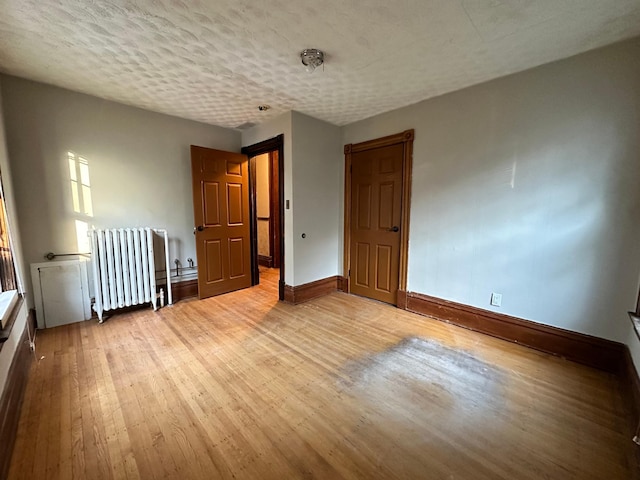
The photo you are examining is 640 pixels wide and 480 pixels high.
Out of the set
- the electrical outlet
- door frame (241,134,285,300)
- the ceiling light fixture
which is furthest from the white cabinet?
the electrical outlet

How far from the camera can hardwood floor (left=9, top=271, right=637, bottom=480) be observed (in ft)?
4.07

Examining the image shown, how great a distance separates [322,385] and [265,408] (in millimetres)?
411

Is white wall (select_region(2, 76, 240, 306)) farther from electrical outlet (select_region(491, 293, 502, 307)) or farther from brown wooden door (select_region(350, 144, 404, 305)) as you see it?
electrical outlet (select_region(491, 293, 502, 307))

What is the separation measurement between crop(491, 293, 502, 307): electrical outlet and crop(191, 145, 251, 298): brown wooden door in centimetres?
316

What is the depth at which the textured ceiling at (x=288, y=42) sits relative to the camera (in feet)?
4.97

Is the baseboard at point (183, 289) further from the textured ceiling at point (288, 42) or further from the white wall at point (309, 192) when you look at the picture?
the textured ceiling at point (288, 42)

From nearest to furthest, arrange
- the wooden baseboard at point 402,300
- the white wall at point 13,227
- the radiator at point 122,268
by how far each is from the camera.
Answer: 1. the white wall at point 13,227
2. the radiator at point 122,268
3. the wooden baseboard at point 402,300

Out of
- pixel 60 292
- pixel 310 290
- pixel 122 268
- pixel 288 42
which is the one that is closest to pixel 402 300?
pixel 310 290

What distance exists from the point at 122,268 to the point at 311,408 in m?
2.55

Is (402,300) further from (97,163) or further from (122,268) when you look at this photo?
(97,163)

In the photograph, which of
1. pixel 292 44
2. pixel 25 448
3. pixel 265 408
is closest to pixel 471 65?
pixel 292 44

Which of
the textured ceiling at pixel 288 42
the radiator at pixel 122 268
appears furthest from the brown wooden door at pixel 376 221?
the radiator at pixel 122 268

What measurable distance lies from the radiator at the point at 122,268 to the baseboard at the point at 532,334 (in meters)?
3.16

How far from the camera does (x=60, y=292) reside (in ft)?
8.61
